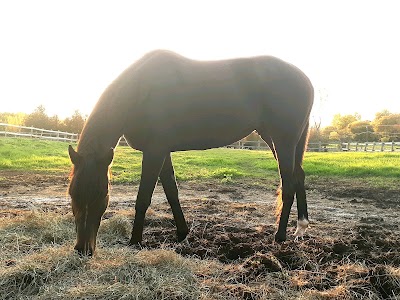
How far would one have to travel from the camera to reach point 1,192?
27.1 ft

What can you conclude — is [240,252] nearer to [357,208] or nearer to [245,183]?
[357,208]

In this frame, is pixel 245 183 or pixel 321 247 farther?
pixel 245 183

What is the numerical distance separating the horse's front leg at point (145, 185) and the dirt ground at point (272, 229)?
205 millimetres

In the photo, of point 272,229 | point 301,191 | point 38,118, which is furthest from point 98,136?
point 38,118

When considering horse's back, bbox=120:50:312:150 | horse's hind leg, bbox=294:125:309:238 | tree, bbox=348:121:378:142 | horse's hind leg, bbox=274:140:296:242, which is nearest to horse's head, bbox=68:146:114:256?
horse's back, bbox=120:50:312:150

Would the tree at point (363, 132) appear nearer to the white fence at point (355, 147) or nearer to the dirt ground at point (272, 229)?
the white fence at point (355, 147)

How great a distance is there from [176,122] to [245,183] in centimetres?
683

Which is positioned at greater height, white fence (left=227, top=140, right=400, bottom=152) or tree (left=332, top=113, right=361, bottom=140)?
tree (left=332, top=113, right=361, bottom=140)

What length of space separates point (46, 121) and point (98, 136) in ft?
122

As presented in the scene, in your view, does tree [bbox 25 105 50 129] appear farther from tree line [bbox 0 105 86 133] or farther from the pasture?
the pasture

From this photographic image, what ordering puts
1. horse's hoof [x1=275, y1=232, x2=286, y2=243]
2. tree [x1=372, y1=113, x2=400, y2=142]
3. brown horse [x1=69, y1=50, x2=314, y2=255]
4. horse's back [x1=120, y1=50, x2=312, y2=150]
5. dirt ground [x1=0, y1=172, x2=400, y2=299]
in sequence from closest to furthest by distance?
dirt ground [x1=0, y1=172, x2=400, y2=299] → brown horse [x1=69, y1=50, x2=314, y2=255] → horse's back [x1=120, y1=50, x2=312, y2=150] → horse's hoof [x1=275, y1=232, x2=286, y2=243] → tree [x1=372, y1=113, x2=400, y2=142]

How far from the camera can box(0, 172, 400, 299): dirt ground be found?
10.2 ft

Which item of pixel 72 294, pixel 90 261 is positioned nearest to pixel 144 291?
pixel 72 294

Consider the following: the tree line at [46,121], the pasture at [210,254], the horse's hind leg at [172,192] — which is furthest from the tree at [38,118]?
the horse's hind leg at [172,192]
